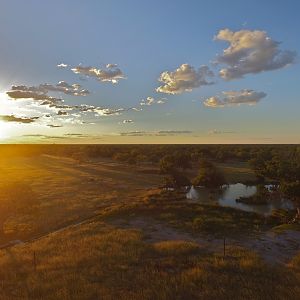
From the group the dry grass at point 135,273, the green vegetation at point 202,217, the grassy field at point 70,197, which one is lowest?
the grassy field at point 70,197

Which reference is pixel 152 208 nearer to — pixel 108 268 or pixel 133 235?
pixel 133 235

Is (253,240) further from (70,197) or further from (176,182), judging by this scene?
(176,182)

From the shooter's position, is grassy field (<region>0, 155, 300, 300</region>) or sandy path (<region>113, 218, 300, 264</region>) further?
sandy path (<region>113, 218, 300, 264</region>)

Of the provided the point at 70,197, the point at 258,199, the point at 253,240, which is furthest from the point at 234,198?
the point at 253,240

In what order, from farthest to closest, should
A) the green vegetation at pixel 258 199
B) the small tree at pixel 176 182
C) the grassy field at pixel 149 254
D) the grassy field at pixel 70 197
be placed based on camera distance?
the small tree at pixel 176 182 < the green vegetation at pixel 258 199 < the grassy field at pixel 70 197 < the grassy field at pixel 149 254

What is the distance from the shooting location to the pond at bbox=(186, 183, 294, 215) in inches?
2048

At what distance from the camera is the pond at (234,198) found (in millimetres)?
52025

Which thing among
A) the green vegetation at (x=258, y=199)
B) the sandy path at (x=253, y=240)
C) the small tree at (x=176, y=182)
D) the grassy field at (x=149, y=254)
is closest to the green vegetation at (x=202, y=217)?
the grassy field at (x=149, y=254)

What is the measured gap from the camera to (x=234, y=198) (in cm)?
5978

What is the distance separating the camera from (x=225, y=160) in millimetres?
→ 124438

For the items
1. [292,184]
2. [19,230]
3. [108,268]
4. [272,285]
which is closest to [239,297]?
[272,285]

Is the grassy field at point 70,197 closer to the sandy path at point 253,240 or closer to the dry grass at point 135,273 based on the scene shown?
the sandy path at point 253,240

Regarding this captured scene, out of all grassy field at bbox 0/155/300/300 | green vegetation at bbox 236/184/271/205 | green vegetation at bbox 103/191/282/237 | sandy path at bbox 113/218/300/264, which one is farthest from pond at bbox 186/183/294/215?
sandy path at bbox 113/218/300/264

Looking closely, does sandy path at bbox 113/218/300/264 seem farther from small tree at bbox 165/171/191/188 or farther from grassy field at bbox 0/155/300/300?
small tree at bbox 165/171/191/188
